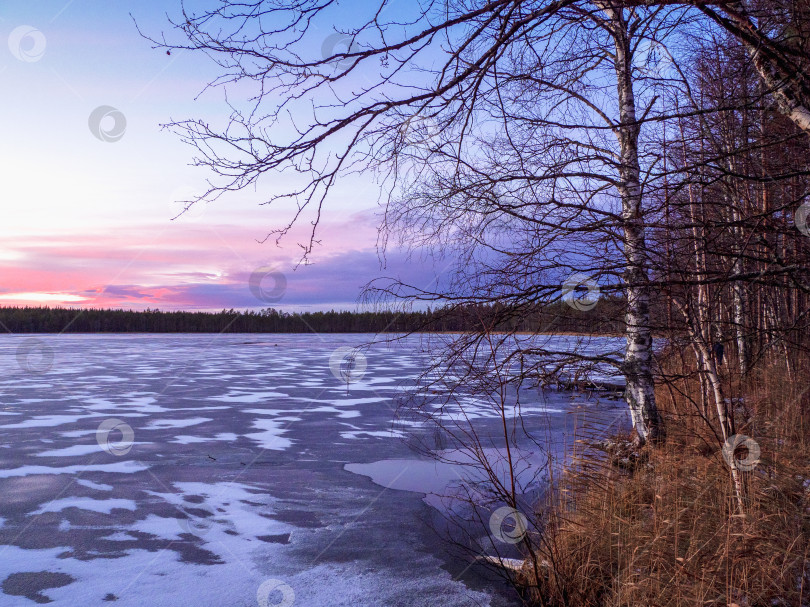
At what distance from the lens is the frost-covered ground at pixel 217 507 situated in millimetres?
4164

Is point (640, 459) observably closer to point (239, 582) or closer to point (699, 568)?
point (699, 568)

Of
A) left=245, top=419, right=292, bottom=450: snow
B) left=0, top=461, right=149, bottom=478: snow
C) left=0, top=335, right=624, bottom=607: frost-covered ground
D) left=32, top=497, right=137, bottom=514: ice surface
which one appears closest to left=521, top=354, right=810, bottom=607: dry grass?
left=0, top=335, right=624, bottom=607: frost-covered ground

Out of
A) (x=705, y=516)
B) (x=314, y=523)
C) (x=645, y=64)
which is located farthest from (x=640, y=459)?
(x=645, y=64)

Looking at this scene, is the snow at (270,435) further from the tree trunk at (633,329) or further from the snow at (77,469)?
the tree trunk at (633,329)

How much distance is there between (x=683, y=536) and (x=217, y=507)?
403cm

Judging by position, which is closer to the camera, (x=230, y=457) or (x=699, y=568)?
(x=699, y=568)

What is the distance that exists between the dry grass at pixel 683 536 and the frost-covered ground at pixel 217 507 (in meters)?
0.62

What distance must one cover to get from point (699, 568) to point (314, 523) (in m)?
3.16

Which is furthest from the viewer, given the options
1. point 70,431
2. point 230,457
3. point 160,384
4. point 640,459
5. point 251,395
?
point 160,384

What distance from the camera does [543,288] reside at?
165 inches

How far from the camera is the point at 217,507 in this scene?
571 centimetres

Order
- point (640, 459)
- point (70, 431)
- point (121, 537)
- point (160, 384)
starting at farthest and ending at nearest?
point (160, 384), point (70, 431), point (640, 459), point (121, 537)

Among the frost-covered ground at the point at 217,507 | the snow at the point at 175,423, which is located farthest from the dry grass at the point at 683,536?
the snow at the point at 175,423

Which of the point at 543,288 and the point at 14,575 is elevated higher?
the point at 543,288
